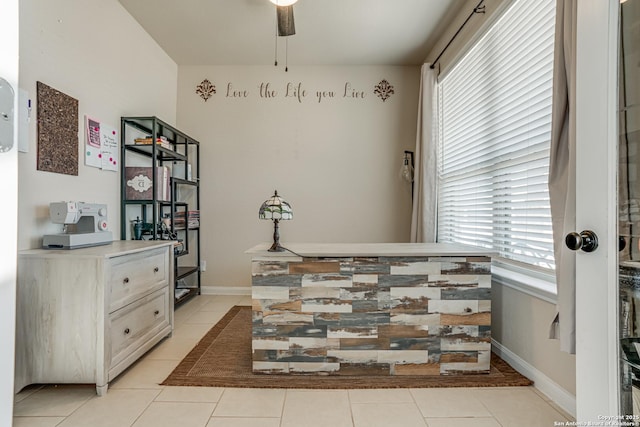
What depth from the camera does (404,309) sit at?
1.98 m

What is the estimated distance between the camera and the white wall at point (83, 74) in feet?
6.31

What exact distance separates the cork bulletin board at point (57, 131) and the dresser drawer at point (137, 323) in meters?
1.04

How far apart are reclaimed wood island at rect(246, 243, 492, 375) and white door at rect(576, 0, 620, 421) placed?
3.11ft

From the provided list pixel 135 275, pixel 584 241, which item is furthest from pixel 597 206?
pixel 135 275

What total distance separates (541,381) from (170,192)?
3367 mm

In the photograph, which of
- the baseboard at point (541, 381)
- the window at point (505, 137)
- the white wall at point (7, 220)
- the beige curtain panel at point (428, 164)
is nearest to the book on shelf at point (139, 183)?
the white wall at point (7, 220)

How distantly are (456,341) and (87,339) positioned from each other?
2133 millimetres

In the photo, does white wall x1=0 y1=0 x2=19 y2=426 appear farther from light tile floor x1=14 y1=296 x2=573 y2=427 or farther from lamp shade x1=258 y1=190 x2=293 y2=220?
lamp shade x1=258 y1=190 x2=293 y2=220

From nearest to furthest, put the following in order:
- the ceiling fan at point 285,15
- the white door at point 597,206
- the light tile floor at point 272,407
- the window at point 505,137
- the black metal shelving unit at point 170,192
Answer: the white door at point 597,206, the light tile floor at point 272,407, the window at point 505,137, the ceiling fan at point 285,15, the black metal shelving unit at point 170,192

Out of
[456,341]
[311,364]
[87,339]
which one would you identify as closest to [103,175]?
[87,339]

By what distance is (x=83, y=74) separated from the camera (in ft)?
7.77

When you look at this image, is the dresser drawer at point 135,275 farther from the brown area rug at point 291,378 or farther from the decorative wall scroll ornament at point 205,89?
the decorative wall scroll ornament at point 205,89

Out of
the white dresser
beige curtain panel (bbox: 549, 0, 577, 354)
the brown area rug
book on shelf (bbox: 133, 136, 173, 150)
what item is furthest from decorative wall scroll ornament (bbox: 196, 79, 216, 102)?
beige curtain panel (bbox: 549, 0, 577, 354)

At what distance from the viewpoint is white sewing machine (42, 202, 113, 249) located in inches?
75.4
